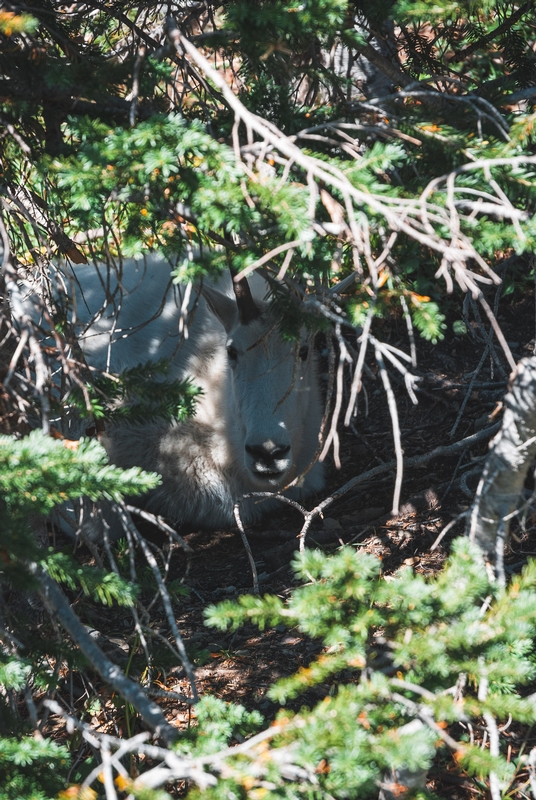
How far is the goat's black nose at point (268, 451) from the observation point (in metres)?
4.14

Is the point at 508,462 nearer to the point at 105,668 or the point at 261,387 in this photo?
the point at 105,668

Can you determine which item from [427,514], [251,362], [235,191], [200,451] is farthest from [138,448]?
[235,191]

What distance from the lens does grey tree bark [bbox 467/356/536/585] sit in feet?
7.34

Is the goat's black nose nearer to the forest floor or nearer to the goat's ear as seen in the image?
the forest floor

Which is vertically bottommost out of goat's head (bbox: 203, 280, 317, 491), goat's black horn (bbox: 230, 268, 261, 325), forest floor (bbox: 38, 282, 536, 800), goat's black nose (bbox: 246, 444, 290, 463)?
forest floor (bbox: 38, 282, 536, 800)

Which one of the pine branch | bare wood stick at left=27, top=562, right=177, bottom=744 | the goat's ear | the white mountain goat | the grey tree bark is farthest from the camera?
the goat's ear

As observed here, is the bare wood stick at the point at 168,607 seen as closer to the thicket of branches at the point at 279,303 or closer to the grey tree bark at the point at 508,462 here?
the thicket of branches at the point at 279,303

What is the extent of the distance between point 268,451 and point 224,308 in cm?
105

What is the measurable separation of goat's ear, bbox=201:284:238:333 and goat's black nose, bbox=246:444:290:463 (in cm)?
91

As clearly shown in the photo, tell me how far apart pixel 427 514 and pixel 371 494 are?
68cm

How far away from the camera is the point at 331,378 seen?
2.47 m

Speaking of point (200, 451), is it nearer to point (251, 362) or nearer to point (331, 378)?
point (251, 362)

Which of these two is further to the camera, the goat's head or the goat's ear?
the goat's ear

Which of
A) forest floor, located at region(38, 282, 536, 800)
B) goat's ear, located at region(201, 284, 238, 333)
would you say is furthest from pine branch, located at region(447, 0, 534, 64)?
goat's ear, located at region(201, 284, 238, 333)
